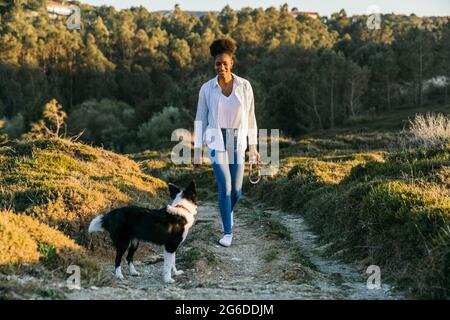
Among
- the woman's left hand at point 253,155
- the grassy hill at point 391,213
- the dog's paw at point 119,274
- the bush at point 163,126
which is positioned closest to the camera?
the grassy hill at point 391,213

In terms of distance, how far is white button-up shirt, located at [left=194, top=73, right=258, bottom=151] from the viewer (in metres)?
8.65

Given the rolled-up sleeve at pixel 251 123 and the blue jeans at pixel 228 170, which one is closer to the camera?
the blue jeans at pixel 228 170

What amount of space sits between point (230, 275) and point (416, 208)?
2.69 m

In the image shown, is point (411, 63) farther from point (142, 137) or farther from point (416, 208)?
point (416, 208)

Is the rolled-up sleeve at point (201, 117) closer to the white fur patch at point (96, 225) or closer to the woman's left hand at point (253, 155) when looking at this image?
the woman's left hand at point (253, 155)

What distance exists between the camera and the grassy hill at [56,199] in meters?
6.79

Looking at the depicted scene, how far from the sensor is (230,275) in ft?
25.0

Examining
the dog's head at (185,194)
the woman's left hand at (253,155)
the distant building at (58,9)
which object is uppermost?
the distant building at (58,9)

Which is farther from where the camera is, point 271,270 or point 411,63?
point 411,63

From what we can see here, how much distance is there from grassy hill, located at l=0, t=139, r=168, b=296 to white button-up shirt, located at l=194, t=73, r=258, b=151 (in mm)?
2352

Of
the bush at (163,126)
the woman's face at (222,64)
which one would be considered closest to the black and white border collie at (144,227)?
the woman's face at (222,64)

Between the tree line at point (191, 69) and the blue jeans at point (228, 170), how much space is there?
50.0 m

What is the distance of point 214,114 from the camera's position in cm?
867
